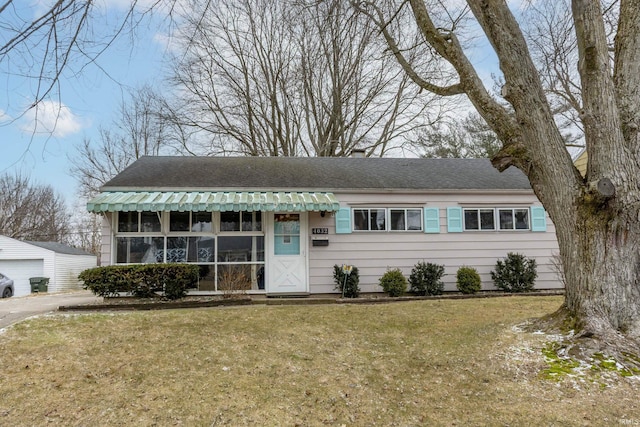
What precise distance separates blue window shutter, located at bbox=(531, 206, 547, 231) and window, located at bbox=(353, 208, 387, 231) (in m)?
4.74

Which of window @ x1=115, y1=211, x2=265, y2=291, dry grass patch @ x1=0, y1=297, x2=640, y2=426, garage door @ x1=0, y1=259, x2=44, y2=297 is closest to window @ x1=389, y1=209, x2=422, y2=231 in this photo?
window @ x1=115, y1=211, x2=265, y2=291

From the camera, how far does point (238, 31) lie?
900 inches

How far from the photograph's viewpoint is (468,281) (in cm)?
1159

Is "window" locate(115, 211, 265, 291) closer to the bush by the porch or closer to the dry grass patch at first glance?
the bush by the porch

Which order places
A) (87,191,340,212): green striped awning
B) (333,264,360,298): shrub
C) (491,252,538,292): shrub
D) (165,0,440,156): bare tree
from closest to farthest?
(87,191,340,212): green striped awning, (333,264,360,298): shrub, (491,252,538,292): shrub, (165,0,440,156): bare tree

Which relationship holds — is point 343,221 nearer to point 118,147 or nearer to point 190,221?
point 190,221

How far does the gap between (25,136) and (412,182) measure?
A: 10.1 m

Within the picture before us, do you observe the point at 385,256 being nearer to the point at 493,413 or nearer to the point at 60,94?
the point at 493,413

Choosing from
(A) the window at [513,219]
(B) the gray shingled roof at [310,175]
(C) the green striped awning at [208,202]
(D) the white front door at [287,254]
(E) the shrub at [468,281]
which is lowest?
(E) the shrub at [468,281]

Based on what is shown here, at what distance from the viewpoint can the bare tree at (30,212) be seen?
37.6 meters

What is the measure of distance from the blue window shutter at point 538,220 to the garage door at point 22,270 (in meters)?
28.0

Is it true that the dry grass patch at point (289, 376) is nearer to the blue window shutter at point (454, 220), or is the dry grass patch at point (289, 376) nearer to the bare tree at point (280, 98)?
the blue window shutter at point (454, 220)

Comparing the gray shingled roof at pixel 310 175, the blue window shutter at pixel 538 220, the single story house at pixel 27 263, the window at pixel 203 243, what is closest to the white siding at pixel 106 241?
the window at pixel 203 243

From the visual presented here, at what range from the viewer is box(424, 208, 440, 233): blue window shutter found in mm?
12141
